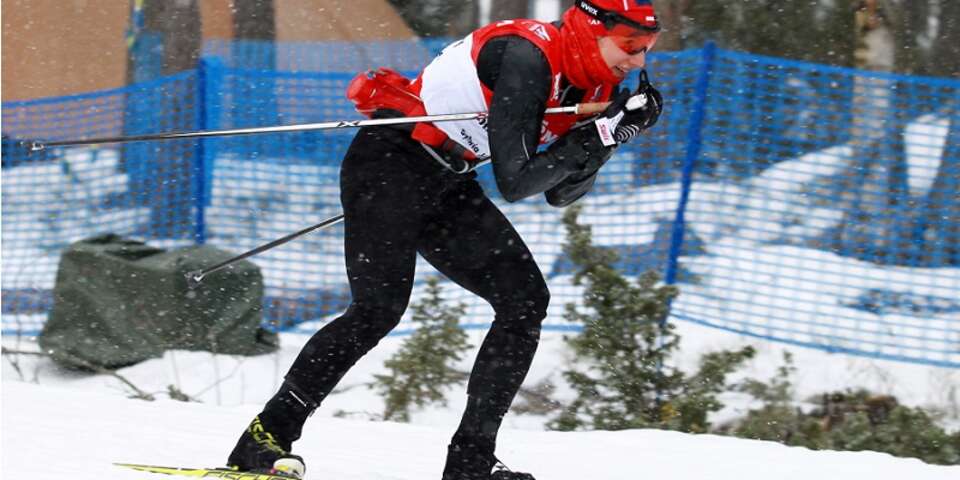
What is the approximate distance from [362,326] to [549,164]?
0.75m

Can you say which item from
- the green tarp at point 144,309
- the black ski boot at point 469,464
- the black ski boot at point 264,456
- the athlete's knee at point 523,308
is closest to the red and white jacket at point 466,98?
the athlete's knee at point 523,308

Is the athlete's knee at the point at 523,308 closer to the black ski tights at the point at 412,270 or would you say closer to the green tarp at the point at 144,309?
the black ski tights at the point at 412,270

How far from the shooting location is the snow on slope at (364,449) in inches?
158

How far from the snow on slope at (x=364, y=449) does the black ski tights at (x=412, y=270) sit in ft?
1.98

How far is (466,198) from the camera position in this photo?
354 centimetres

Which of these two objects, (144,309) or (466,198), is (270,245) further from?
(144,309)

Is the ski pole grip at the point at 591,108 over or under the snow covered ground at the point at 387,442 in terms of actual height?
over

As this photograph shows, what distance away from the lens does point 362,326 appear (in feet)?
11.1

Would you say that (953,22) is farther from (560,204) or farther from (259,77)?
(560,204)

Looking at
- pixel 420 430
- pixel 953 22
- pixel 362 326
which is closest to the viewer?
A: pixel 362 326

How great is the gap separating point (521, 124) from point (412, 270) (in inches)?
23.2

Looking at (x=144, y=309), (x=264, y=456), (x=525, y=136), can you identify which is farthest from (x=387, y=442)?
(x=144, y=309)

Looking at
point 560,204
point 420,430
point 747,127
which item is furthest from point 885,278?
point 560,204

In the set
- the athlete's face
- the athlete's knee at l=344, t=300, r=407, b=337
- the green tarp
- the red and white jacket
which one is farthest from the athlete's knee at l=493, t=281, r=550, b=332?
the green tarp
